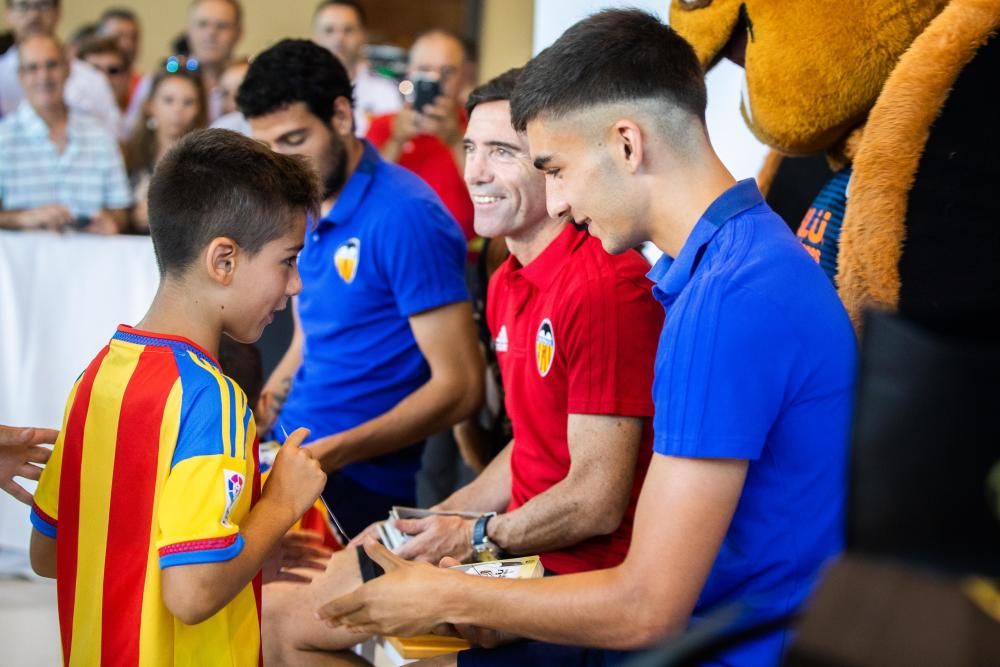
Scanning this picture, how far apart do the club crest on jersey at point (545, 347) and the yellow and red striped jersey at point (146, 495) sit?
522 millimetres

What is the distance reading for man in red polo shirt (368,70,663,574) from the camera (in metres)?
1.76

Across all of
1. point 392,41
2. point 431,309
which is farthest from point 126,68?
point 431,309

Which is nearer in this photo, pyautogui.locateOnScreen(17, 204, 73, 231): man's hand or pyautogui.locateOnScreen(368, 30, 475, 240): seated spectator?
pyautogui.locateOnScreen(17, 204, 73, 231): man's hand

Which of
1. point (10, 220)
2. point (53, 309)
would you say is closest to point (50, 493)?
point (53, 309)

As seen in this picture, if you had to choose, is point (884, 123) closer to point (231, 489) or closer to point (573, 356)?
point (573, 356)

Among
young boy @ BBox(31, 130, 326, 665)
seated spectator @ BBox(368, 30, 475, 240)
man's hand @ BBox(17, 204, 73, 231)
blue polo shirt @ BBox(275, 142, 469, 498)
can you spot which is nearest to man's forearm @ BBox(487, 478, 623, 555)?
young boy @ BBox(31, 130, 326, 665)

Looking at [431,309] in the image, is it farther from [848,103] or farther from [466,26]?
[466,26]

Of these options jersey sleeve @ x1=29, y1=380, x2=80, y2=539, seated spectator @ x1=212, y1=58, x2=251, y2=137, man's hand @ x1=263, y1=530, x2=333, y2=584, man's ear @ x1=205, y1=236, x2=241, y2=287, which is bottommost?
man's hand @ x1=263, y1=530, x2=333, y2=584

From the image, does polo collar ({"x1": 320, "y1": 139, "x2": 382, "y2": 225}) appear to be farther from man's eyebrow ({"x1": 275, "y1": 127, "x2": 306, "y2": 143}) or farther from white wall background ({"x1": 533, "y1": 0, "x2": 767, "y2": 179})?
white wall background ({"x1": 533, "y1": 0, "x2": 767, "y2": 179})

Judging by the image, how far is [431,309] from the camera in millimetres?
2516

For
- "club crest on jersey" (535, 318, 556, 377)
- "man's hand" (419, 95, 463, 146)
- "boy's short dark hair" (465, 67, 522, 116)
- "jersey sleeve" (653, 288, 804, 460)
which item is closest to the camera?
"jersey sleeve" (653, 288, 804, 460)

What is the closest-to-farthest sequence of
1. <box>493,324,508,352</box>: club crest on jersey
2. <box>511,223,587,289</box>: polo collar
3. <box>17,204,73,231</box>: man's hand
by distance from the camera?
1. <box>511,223,587,289</box>: polo collar
2. <box>493,324,508,352</box>: club crest on jersey
3. <box>17,204,73,231</box>: man's hand

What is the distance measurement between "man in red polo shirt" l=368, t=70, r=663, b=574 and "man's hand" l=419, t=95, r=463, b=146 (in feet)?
5.79

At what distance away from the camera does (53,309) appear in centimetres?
323
